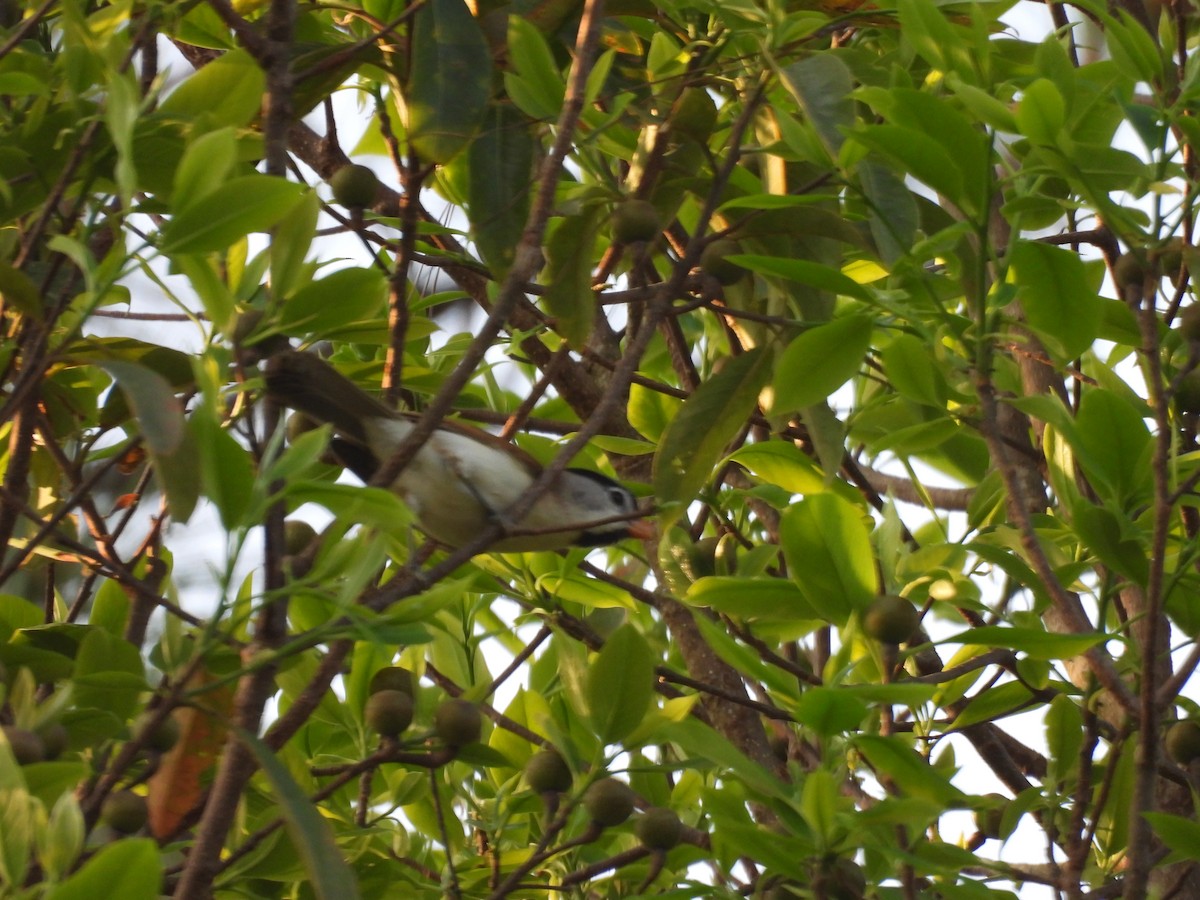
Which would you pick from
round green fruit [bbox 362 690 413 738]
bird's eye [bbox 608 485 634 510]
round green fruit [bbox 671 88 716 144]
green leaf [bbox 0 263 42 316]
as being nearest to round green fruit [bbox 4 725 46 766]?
round green fruit [bbox 362 690 413 738]

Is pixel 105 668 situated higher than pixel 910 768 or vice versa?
pixel 105 668

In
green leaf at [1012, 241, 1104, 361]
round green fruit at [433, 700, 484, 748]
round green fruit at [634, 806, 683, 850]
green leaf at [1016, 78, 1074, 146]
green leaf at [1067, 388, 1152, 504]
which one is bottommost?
round green fruit at [634, 806, 683, 850]

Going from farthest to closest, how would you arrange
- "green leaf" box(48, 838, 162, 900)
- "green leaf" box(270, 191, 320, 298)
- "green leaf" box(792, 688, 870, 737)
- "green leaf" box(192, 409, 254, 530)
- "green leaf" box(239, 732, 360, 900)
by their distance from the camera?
1. "green leaf" box(270, 191, 320, 298)
2. "green leaf" box(792, 688, 870, 737)
3. "green leaf" box(192, 409, 254, 530)
4. "green leaf" box(239, 732, 360, 900)
5. "green leaf" box(48, 838, 162, 900)

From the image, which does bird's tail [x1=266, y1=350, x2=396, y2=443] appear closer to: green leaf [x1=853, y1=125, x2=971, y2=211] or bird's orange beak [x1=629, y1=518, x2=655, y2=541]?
bird's orange beak [x1=629, y1=518, x2=655, y2=541]

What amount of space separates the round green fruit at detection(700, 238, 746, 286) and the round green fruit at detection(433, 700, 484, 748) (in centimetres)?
98

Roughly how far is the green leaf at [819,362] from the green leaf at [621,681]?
446 mm

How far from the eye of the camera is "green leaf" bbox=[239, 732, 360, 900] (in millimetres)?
1396

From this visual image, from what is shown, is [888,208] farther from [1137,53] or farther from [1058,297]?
[1137,53]

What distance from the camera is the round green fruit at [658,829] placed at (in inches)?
81.0

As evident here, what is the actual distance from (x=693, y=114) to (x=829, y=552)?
2.98 ft

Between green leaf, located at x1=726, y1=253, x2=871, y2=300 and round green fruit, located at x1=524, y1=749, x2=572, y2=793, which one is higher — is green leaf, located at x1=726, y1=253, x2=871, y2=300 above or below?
above

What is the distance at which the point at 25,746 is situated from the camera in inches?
64.6

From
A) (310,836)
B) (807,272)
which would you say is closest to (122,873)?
(310,836)

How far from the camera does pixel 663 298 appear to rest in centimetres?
208
